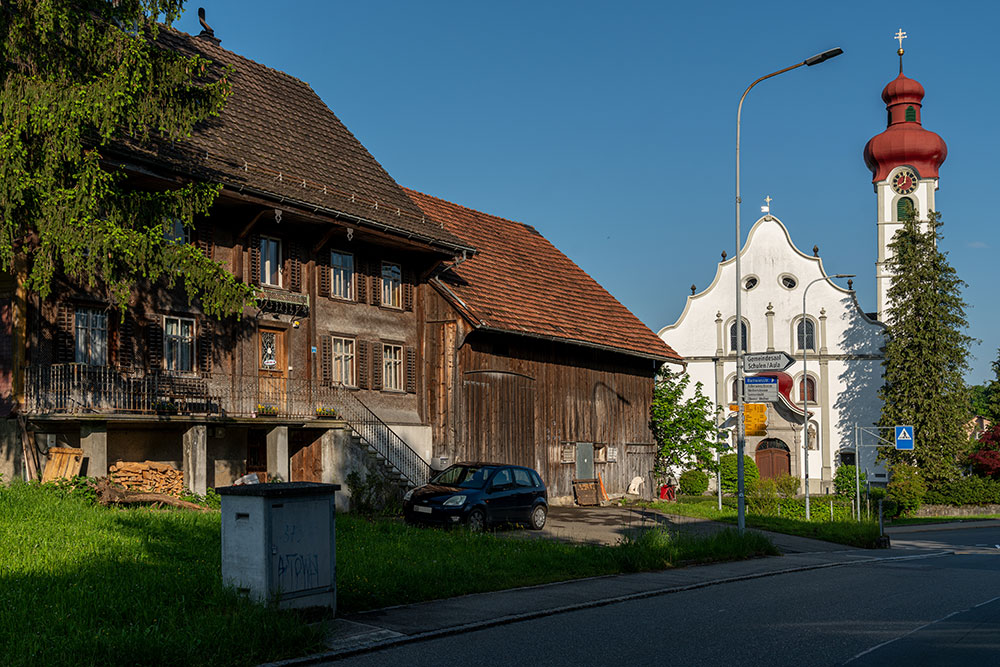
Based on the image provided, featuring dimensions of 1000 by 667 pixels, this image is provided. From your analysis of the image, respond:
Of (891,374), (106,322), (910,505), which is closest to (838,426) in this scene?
(891,374)

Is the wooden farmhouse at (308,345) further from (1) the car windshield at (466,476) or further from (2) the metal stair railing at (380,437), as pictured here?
(1) the car windshield at (466,476)

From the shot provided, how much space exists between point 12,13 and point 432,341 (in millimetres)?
14937

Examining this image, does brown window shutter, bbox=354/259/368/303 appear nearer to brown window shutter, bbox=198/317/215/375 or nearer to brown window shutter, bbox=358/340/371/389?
brown window shutter, bbox=358/340/371/389

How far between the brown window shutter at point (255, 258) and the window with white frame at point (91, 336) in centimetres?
397

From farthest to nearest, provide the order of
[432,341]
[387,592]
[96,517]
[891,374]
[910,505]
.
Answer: [891,374]
[910,505]
[432,341]
[96,517]
[387,592]

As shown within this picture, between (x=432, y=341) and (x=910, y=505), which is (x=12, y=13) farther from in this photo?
(x=910, y=505)

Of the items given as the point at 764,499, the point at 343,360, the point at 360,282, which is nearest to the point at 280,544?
the point at 343,360

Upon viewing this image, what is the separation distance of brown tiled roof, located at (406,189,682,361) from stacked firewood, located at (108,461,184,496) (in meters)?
9.70

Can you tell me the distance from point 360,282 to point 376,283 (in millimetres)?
632

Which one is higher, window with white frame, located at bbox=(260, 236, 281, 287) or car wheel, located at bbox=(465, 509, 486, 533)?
window with white frame, located at bbox=(260, 236, 281, 287)

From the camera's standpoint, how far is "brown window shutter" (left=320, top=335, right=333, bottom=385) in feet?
86.3

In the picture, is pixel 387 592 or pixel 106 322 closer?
pixel 387 592

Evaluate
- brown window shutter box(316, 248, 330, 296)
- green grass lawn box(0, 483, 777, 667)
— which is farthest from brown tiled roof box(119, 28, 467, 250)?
green grass lawn box(0, 483, 777, 667)

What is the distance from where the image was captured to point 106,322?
21.6m
